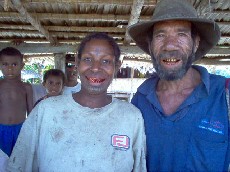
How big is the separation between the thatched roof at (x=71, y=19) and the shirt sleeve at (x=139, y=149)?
184cm

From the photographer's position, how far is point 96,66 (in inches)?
86.7

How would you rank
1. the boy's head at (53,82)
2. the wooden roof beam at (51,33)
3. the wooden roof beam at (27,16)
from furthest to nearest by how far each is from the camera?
the wooden roof beam at (51,33) → the boy's head at (53,82) → the wooden roof beam at (27,16)

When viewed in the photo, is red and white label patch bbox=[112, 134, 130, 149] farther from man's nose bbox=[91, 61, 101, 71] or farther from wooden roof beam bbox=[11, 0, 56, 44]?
wooden roof beam bbox=[11, 0, 56, 44]

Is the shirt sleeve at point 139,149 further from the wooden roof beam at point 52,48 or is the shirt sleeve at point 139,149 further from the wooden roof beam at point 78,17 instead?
the wooden roof beam at point 52,48

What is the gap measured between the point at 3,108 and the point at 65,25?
1879 mm

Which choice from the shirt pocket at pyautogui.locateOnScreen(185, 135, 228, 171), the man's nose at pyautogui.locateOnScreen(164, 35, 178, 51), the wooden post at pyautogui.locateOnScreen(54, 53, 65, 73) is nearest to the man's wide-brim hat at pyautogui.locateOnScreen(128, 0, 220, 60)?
the man's nose at pyautogui.locateOnScreen(164, 35, 178, 51)

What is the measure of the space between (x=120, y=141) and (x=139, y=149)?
6.1 inches

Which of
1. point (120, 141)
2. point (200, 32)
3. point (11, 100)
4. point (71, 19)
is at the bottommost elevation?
point (11, 100)

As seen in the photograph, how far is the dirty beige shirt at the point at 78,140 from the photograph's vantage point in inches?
79.2

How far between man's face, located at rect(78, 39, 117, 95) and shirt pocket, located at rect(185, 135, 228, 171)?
675 millimetres

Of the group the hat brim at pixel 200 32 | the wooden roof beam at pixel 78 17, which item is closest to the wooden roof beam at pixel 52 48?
the wooden roof beam at pixel 78 17

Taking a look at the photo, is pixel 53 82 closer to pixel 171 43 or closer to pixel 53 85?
pixel 53 85

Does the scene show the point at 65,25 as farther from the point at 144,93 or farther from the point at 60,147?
the point at 60,147

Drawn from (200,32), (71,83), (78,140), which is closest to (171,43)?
(200,32)
